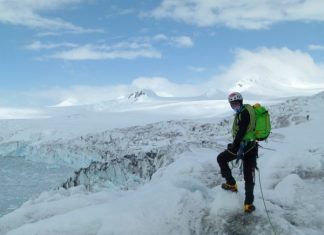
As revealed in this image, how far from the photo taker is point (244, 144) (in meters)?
7.01

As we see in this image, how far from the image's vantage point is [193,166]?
1122cm

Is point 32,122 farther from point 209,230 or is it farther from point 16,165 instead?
point 209,230

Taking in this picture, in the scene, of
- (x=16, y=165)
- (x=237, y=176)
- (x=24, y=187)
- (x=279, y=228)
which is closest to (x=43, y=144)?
(x=16, y=165)

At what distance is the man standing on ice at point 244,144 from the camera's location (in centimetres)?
686

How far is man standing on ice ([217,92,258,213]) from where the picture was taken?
6.86 metres

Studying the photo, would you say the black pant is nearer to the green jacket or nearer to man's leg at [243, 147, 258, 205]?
man's leg at [243, 147, 258, 205]

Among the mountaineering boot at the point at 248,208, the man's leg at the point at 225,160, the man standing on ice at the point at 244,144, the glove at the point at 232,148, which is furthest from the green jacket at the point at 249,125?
the mountaineering boot at the point at 248,208

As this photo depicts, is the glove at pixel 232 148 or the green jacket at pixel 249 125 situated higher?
the green jacket at pixel 249 125

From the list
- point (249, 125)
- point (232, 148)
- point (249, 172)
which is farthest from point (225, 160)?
point (249, 125)

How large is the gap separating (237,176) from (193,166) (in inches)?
60.8

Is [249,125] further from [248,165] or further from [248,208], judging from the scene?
[248,208]

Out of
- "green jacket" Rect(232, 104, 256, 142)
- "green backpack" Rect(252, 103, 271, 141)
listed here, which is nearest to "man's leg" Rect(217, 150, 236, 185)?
"green jacket" Rect(232, 104, 256, 142)

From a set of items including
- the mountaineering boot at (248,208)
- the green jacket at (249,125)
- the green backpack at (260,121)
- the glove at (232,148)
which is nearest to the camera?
the green jacket at (249,125)

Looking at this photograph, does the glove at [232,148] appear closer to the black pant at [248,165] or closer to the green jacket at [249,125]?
the black pant at [248,165]
